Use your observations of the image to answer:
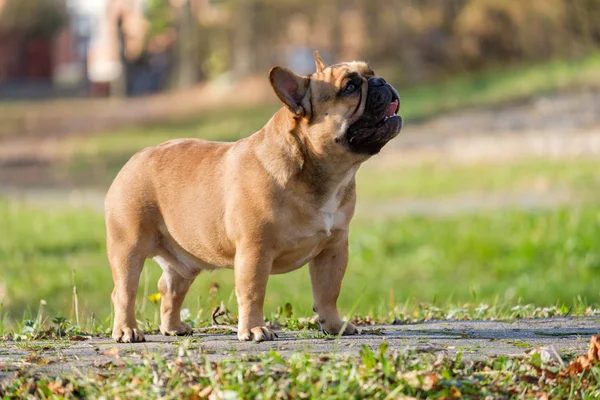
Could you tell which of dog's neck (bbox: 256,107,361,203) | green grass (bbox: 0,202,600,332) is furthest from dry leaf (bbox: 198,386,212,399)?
green grass (bbox: 0,202,600,332)

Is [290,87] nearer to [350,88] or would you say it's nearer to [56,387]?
[350,88]

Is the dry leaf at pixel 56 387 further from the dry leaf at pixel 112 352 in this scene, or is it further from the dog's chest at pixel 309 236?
the dog's chest at pixel 309 236

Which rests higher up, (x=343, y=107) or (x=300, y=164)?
(x=343, y=107)

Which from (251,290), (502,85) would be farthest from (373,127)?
(502,85)

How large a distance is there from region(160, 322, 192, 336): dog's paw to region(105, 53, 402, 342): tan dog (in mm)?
328

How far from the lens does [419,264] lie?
47.0 ft

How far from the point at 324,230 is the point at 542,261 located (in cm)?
866

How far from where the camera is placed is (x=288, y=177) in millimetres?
5641

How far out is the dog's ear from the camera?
570 centimetres

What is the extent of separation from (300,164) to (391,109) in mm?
543

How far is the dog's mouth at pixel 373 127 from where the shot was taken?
562cm

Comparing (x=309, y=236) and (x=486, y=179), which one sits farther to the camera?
(x=486, y=179)

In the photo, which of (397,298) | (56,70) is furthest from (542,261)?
(56,70)

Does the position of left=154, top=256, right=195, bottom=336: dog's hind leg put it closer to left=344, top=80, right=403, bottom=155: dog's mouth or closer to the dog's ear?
the dog's ear
